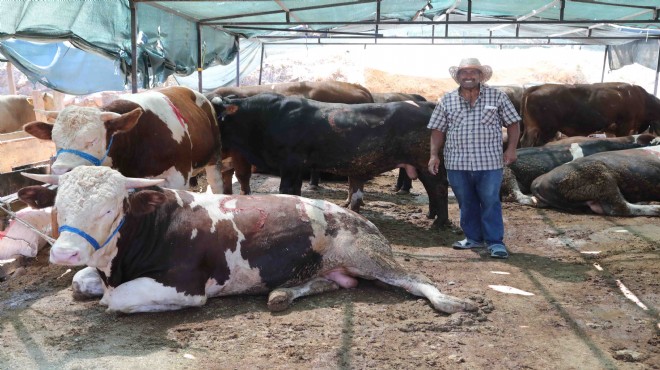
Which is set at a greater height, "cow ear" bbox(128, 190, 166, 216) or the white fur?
"cow ear" bbox(128, 190, 166, 216)

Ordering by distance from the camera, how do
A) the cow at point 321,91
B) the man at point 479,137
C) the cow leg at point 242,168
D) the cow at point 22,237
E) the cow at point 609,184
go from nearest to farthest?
the cow at point 22,237
the man at point 479,137
the cow at point 609,184
the cow leg at point 242,168
the cow at point 321,91

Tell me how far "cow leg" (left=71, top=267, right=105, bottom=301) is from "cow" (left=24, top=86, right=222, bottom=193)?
0.83m

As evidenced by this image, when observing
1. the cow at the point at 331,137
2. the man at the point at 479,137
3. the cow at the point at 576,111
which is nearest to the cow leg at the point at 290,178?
the cow at the point at 331,137

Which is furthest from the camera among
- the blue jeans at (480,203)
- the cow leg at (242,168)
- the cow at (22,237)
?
the cow leg at (242,168)

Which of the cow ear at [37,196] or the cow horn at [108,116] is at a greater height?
the cow horn at [108,116]

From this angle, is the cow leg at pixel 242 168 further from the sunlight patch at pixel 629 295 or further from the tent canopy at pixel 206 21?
the sunlight patch at pixel 629 295

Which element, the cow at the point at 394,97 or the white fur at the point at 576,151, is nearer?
the white fur at the point at 576,151

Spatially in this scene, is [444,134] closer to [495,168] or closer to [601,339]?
[495,168]

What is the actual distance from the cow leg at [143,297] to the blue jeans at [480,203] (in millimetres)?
3305

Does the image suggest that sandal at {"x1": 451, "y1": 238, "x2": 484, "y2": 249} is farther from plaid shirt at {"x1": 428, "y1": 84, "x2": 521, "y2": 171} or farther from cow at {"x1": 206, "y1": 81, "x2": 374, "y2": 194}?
cow at {"x1": 206, "y1": 81, "x2": 374, "y2": 194}

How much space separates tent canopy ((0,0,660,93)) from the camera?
7340 millimetres

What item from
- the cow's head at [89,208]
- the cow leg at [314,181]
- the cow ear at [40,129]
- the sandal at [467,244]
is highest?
the cow ear at [40,129]

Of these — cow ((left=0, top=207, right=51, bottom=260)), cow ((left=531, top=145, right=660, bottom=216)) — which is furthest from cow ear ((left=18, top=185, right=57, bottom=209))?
cow ((left=531, top=145, right=660, bottom=216))

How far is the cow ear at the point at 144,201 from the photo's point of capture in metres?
4.10
